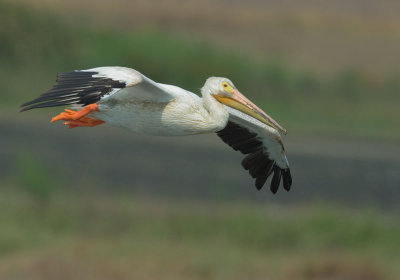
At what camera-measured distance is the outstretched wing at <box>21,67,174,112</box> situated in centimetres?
809

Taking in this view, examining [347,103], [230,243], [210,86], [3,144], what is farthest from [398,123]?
[210,86]

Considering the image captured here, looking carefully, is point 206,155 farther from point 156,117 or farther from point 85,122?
point 156,117

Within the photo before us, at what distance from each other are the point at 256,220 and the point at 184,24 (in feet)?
41.2

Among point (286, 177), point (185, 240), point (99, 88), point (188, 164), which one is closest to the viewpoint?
point (99, 88)

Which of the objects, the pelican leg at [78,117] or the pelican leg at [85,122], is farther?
the pelican leg at [85,122]

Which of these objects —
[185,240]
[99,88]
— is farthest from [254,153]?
[185,240]

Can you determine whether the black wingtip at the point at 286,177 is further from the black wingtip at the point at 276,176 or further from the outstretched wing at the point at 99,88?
the outstretched wing at the point at 99,88

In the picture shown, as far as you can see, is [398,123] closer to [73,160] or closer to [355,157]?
[355,157]

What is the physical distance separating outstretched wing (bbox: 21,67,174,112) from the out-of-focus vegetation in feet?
50.9

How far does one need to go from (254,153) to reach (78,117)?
88.1 inches

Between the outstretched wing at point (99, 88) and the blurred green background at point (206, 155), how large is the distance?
6.22 metres

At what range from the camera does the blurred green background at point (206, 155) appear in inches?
608

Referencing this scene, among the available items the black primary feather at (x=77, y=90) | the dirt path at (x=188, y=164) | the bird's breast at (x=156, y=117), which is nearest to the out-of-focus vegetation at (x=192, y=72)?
the dirt path at (x=188, y=164)

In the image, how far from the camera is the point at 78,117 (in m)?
8.48
